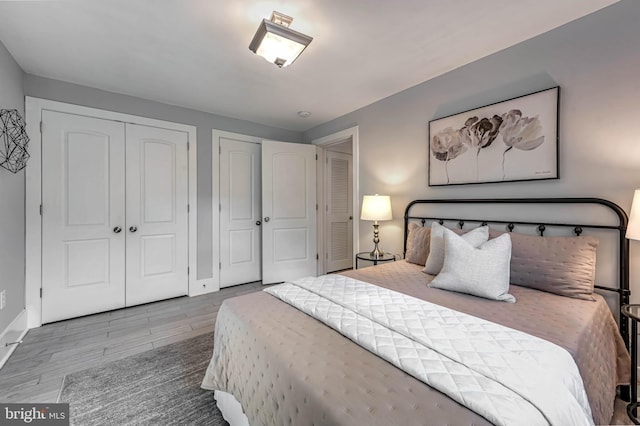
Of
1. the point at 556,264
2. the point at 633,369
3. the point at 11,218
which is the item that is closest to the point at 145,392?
the point at 11,218

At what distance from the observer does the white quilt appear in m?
0.74

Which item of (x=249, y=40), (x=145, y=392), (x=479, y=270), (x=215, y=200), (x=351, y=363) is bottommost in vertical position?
(x=145, y=392)

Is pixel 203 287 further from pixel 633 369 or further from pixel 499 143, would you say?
pixel 633 369

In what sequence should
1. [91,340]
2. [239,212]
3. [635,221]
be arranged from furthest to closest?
[239,212] < [91,340] < [635,221]

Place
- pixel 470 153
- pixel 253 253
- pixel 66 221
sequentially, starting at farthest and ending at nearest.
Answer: pixel 253 253 < pixel 66 221 < pixel 470 153

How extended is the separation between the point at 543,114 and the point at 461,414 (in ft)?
6.83

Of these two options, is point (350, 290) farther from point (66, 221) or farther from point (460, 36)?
point (66, 221)

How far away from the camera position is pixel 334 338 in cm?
113

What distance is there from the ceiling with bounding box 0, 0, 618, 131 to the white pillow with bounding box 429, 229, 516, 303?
1454 mm

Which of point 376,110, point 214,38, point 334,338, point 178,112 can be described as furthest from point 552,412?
point 178,112

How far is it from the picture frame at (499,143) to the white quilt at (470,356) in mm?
1381

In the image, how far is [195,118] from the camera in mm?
3432

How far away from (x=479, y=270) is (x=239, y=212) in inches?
120

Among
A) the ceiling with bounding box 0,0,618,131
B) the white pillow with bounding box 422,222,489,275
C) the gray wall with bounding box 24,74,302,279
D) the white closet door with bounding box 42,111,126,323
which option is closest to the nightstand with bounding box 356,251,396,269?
the white pillow with bounding box 422,222,489,275
